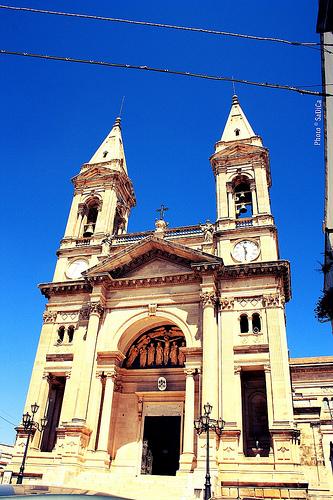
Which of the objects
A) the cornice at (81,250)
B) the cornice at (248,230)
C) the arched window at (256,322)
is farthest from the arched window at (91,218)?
the arched window at (256,322)

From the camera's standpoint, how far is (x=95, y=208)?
30578mm

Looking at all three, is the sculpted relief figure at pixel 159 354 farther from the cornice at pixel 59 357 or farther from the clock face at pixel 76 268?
the clock face at pixel 76 268

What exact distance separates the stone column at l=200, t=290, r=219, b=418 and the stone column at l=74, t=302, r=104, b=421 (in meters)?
6.00

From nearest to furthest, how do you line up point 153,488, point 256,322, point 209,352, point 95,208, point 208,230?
point 153,488 → point 209,352 → point 256,322 → point 208,230 → point 95,208

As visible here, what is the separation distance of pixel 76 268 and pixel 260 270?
38.5 feet

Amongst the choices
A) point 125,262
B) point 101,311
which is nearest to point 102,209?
point 125,262

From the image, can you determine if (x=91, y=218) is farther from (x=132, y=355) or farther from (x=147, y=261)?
(x=132, y=355)

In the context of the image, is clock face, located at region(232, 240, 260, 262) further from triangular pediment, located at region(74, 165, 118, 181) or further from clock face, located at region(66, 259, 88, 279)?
triangular pediment, located at region(74, 165, 118, 181)

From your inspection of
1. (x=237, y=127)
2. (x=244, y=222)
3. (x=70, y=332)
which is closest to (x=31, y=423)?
(x=70, y=332)

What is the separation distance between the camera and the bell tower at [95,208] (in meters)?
27.1

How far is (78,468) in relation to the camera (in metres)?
19.1

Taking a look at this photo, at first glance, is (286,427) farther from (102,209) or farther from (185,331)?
(102,209)

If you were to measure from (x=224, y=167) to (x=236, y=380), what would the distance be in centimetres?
1397

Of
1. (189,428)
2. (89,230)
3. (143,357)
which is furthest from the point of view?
(89,230)
